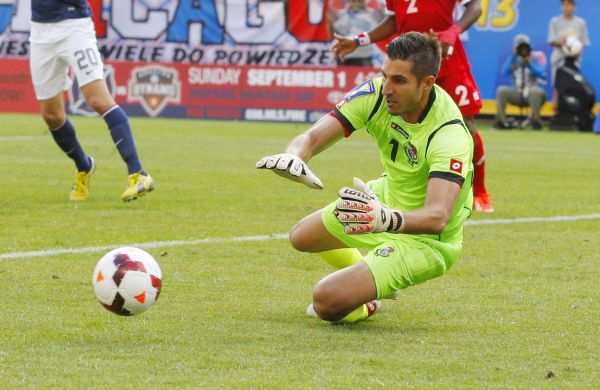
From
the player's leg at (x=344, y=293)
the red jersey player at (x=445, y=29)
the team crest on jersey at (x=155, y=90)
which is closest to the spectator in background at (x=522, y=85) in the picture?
the team crest on jersey at (x=155, y=90)

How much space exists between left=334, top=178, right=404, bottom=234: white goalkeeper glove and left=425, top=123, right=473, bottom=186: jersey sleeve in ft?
1.55

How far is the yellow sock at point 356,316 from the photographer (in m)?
5.57

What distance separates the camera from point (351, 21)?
23.5 m

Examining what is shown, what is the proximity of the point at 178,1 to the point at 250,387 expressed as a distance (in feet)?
73.8

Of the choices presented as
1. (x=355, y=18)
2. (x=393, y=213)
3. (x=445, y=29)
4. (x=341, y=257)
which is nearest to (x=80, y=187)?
(x=445, y=29)

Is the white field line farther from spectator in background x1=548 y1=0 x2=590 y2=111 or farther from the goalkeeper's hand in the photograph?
spectator in background x1=548 y1=0 x2=590 y2=111

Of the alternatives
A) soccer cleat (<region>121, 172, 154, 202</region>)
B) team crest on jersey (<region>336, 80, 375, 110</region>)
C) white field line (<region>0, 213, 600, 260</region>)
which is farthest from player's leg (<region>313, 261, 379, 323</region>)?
soccer cleat (<region>121, 172, 154, 202</region>)

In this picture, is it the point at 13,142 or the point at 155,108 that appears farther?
the point at 155,108

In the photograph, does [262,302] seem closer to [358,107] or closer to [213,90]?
[358,107]

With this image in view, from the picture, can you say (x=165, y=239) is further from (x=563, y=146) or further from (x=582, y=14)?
(x=582, y=14)

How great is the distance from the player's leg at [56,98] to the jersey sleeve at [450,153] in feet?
17.0

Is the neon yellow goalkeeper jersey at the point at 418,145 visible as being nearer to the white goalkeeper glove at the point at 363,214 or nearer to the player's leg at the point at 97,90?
the white goalkeeper glove at the point at 363,214

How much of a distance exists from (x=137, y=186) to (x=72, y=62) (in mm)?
1149

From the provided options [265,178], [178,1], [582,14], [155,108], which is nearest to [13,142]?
[265,178]
